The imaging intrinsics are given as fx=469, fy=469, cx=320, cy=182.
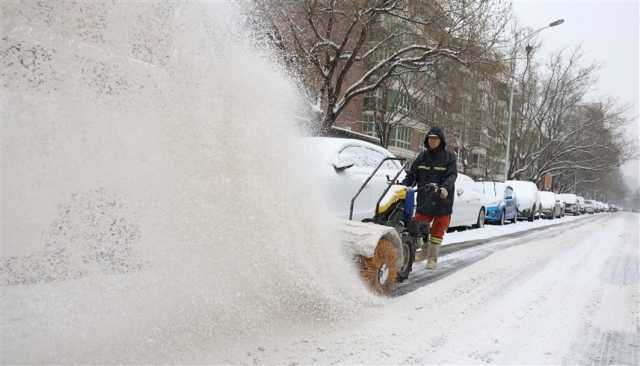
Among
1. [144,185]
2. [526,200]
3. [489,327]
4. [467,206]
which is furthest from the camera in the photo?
[526,200]

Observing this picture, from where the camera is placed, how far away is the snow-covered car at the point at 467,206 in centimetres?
1088

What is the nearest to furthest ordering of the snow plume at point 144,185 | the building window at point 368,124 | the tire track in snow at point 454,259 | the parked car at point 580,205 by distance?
1. the snow plume at point 144,185
2. the tire track in snow at point 454,259
3. the building window at point 368,124
4. the parked car at point 580,205

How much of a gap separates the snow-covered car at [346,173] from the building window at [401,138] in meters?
29.2

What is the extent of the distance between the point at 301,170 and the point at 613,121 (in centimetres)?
4308

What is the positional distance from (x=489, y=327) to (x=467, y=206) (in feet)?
27.4

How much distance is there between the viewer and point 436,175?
535 centimetres

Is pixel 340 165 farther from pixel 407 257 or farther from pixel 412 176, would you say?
pixel 407 257

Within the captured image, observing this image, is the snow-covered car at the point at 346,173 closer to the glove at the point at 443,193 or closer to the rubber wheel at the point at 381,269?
the glove at the point at 443,193


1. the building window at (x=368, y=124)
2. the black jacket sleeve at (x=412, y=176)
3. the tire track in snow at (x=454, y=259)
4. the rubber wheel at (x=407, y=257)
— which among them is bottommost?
the tire track in snow at (x=454, y=259)

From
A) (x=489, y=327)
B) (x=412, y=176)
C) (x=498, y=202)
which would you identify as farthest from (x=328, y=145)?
(x=498, y=202)

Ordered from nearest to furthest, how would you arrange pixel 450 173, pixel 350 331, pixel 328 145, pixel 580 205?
pixel 350 331 < pixel 450 173 < pixel 328 145 < pixel 580 205

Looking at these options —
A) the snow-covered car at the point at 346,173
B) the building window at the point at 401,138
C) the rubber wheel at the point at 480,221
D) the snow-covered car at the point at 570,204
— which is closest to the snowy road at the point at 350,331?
the snow-covered car at the point at 346,173

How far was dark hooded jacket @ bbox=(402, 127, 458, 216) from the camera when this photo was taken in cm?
528

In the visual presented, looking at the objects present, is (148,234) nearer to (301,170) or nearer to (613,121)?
(301,170)
